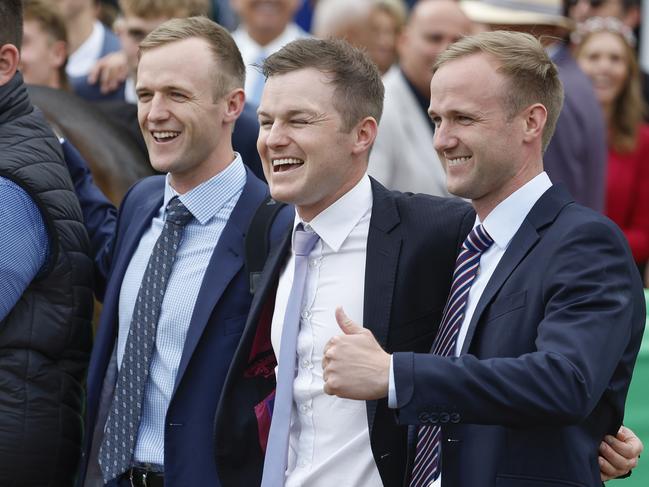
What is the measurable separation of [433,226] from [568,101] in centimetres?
278

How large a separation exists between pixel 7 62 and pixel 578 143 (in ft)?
10.0

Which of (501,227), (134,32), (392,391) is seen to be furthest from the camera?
(134,32)

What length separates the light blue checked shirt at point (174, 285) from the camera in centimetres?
402

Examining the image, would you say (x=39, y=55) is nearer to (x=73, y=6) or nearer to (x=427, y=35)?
(x=73, y=6)

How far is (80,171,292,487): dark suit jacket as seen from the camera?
12.8ft

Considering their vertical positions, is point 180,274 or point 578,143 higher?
point 578,143

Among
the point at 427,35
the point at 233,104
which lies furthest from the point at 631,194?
the point at 233,104

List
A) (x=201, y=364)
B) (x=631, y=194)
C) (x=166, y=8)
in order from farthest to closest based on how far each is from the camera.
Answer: (x=631, y=194), (x=166, y=8), (x=201, y=364)

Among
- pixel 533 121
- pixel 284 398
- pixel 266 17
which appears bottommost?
pixel 284 398

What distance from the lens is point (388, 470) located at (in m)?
3.51

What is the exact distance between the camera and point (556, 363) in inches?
114

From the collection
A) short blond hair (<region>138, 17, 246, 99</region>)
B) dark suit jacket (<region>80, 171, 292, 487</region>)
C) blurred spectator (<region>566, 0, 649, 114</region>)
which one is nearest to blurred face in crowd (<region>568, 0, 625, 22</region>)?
blurred spectator (<region>566, 0, 649, 114</region>)

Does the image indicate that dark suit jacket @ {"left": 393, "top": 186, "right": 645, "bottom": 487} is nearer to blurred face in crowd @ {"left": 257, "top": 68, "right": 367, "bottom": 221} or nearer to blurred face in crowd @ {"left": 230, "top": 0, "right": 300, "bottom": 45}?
blurred face in crowd @ {"left": 257, "top": 68, "right": 367, "bottom": 221}

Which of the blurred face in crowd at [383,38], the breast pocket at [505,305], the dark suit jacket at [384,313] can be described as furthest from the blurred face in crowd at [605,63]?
the breast pocket at [505,305]
